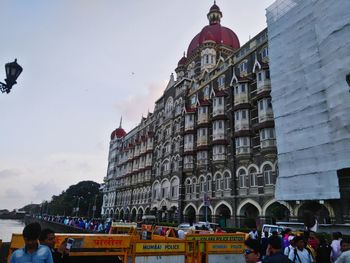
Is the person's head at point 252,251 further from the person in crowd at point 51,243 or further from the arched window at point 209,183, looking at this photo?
the arched window at point 209,183

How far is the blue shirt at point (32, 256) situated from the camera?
388 cm

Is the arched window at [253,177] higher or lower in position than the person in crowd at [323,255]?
higher

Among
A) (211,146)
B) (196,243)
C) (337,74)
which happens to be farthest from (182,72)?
(196,243)

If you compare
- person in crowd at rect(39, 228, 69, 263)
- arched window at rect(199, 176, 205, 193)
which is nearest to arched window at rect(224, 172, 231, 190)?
arched window at rect(199, 176, 205, 193)

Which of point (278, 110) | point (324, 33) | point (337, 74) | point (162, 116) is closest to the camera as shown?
point (337, 74)

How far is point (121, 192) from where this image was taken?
200ft

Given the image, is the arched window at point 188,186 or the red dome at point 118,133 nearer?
the arched window at point 188,186

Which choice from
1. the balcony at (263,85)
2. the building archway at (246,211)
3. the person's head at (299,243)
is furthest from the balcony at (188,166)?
the person's head at (299,243)

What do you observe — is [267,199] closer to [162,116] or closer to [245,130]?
[245,130]

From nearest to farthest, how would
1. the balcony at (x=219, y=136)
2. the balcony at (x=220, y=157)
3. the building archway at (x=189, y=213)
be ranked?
the balcony at (x=220, y=157), the balcony at (x=219, y=136), the building archway at (x=189, y=213)

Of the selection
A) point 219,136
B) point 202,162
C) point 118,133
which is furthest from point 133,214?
point 219,136

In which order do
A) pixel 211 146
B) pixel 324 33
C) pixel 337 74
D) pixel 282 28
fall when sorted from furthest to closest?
pixel 211 146, pixel 282 28, pixel 324 33, pixel 337 74

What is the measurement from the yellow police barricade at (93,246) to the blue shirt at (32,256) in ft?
10.6

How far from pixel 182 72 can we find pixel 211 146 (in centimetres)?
2029
